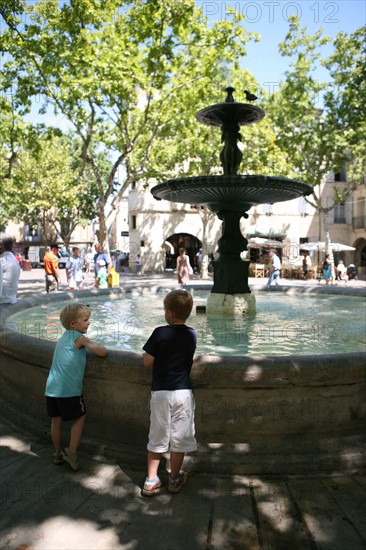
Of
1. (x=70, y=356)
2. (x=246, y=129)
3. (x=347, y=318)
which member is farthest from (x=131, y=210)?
(x=70, y=356)

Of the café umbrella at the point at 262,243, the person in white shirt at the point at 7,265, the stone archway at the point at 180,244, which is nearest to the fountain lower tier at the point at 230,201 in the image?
the person in white shirt at the point at 7,265

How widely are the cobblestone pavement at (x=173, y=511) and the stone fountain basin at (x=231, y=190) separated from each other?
4245mm

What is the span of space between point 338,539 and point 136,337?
376cm

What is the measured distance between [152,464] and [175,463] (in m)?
0.15

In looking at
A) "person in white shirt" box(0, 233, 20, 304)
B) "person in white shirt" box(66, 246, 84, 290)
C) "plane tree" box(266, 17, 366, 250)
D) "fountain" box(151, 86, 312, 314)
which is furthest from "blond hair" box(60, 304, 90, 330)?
"plane tree" box(266, 17, 366, 250)

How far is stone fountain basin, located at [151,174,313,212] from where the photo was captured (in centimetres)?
666

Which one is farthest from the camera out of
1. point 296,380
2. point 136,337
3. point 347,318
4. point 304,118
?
point 304,118

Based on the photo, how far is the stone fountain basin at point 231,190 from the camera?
6.66 meters

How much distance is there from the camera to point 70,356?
3.49m

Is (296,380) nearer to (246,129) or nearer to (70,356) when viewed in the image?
(70,356)

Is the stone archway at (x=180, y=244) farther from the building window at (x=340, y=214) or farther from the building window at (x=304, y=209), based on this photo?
the building window at (x=340, y=214)

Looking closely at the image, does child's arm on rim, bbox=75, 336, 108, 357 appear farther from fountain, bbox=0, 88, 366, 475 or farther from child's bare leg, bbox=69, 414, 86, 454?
child's bare leg, bbox=69, 414, 86, 454

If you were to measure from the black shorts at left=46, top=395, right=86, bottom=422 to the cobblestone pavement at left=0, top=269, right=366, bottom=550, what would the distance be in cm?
37

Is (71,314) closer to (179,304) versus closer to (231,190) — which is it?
(179,304)
